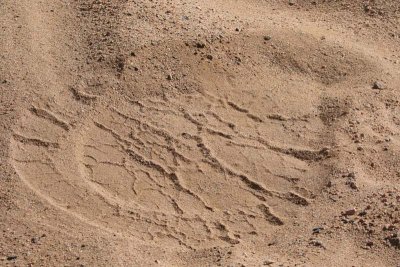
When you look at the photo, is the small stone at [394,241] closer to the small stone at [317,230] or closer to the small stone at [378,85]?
the small stone at [317,230]

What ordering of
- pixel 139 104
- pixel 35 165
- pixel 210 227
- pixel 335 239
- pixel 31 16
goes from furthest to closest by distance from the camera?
pixel 31 16
pixel 139 104
pixel 35 165
pixel 210 227
pixel 335 239

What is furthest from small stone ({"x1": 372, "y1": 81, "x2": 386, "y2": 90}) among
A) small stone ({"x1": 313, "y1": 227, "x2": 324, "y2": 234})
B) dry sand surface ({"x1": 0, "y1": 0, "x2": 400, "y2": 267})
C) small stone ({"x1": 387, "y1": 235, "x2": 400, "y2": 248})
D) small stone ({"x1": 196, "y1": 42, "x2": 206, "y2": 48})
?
small stone ({"x1": 387, "y1": 235, "x2": 400, "y2": 248})

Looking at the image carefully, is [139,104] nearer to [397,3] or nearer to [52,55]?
[52,55]

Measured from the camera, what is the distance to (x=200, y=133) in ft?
26.5

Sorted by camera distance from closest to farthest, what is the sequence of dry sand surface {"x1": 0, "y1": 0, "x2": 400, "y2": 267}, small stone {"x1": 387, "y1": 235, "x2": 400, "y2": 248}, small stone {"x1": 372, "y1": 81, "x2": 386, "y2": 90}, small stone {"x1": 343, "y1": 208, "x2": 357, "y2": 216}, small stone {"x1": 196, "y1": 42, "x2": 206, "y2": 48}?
small stone {"x1": 387, "y1": 235, "x2": 400, "y2": 248}, dry sand surface {"x1": 0, "y1": 0, "x2": 400, "y2": 267}, small stone {"x1": 343, "y1": 208, "x2": 357, "y2": 216}, small stone {"x1": 372, "y1": 81, "x2": 386, "y2": 90}, small stone {"x1": 196, "y1": 42, "x2": 206, "y2": 48}

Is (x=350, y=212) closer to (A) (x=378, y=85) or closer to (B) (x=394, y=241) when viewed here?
(B) (x=394, y=241)

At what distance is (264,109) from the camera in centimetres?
836

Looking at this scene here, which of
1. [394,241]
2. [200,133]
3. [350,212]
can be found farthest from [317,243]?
[200,133]

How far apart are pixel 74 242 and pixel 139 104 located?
6.62 ft

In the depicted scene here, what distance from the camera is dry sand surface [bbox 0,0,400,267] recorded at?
6.79 meters

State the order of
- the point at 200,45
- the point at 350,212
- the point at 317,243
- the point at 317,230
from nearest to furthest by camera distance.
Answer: the point at 317,243 < the point at 317,230 < the point at 350,212 < the point at 200,45

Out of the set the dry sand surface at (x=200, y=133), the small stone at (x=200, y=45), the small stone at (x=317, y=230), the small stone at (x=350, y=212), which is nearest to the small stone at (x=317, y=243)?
the dry sand surface at (x=200, y=133)

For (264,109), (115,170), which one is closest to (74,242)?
(115,170)

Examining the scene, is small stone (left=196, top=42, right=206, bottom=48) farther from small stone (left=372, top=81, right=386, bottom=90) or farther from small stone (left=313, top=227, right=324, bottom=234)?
small stone (left=313, top=227, right=324, bottom=234)
